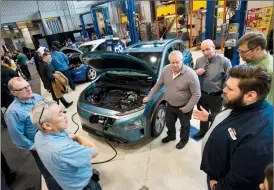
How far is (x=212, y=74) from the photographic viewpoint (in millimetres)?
2506

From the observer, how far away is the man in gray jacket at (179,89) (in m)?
2.39

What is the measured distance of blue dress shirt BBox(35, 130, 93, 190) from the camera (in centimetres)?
134

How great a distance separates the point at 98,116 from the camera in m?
2.80

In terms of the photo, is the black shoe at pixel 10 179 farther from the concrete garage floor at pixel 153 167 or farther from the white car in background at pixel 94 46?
the white car in background at pixel 94 46

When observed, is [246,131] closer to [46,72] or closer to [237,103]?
[237,103]

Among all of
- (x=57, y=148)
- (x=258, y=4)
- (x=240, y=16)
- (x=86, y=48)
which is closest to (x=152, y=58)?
(x=240, y=16)

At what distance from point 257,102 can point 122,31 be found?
485 inches

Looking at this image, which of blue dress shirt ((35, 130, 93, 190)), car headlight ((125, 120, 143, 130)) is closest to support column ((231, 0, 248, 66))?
car headlight ((125, 120, 143, 130))

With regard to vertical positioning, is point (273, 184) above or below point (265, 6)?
below

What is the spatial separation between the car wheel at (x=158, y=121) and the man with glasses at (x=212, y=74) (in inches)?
28.8

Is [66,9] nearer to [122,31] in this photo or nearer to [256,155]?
[122,31]

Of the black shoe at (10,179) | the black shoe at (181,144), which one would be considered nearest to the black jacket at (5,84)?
the black shoe at (10,179)

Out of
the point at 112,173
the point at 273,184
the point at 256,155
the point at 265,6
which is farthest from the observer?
the point at 265,6

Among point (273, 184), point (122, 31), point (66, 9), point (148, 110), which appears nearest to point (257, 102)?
point (273, 184)
